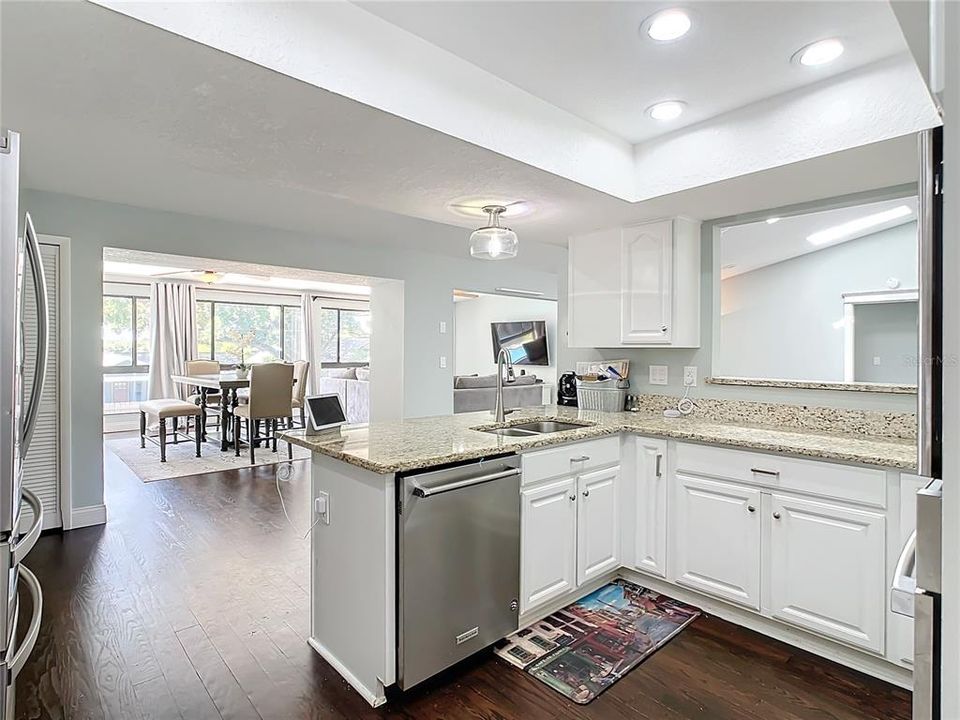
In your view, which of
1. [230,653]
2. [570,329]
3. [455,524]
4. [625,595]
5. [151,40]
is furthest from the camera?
[570,329]

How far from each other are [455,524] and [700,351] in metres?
1.90

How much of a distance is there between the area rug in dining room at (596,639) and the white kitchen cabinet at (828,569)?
0.49m

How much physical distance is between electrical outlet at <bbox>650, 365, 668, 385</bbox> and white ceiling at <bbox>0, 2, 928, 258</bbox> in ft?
3.00

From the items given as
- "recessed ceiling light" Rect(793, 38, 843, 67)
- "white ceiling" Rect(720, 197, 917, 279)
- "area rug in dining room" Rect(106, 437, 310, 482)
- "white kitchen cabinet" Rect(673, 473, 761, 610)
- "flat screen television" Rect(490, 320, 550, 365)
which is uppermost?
"white ceiling" Rect(720, 197, 917, 279)

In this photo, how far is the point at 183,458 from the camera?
5.83 metres

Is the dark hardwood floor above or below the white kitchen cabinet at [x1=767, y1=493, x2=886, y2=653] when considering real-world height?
below

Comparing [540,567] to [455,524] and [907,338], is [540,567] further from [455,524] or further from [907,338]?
[907,338]

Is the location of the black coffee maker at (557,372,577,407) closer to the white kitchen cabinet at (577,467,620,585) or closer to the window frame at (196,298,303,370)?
the white kitchen cabinet at (577,467,620,585)

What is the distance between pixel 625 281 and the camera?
3.20 m

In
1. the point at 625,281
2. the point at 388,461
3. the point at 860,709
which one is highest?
the point at 625,281

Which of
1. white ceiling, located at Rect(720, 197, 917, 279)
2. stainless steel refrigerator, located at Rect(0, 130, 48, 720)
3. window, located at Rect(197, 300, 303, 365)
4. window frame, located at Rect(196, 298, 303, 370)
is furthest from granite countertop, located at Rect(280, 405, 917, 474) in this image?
window, located at Rect(197, 300, 303, 365)

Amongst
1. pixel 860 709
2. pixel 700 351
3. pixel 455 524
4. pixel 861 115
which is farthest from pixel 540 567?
pixel 861 115

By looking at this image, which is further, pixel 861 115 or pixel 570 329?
pixel 570 329

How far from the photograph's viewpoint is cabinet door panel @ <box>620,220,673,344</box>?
119 inches
